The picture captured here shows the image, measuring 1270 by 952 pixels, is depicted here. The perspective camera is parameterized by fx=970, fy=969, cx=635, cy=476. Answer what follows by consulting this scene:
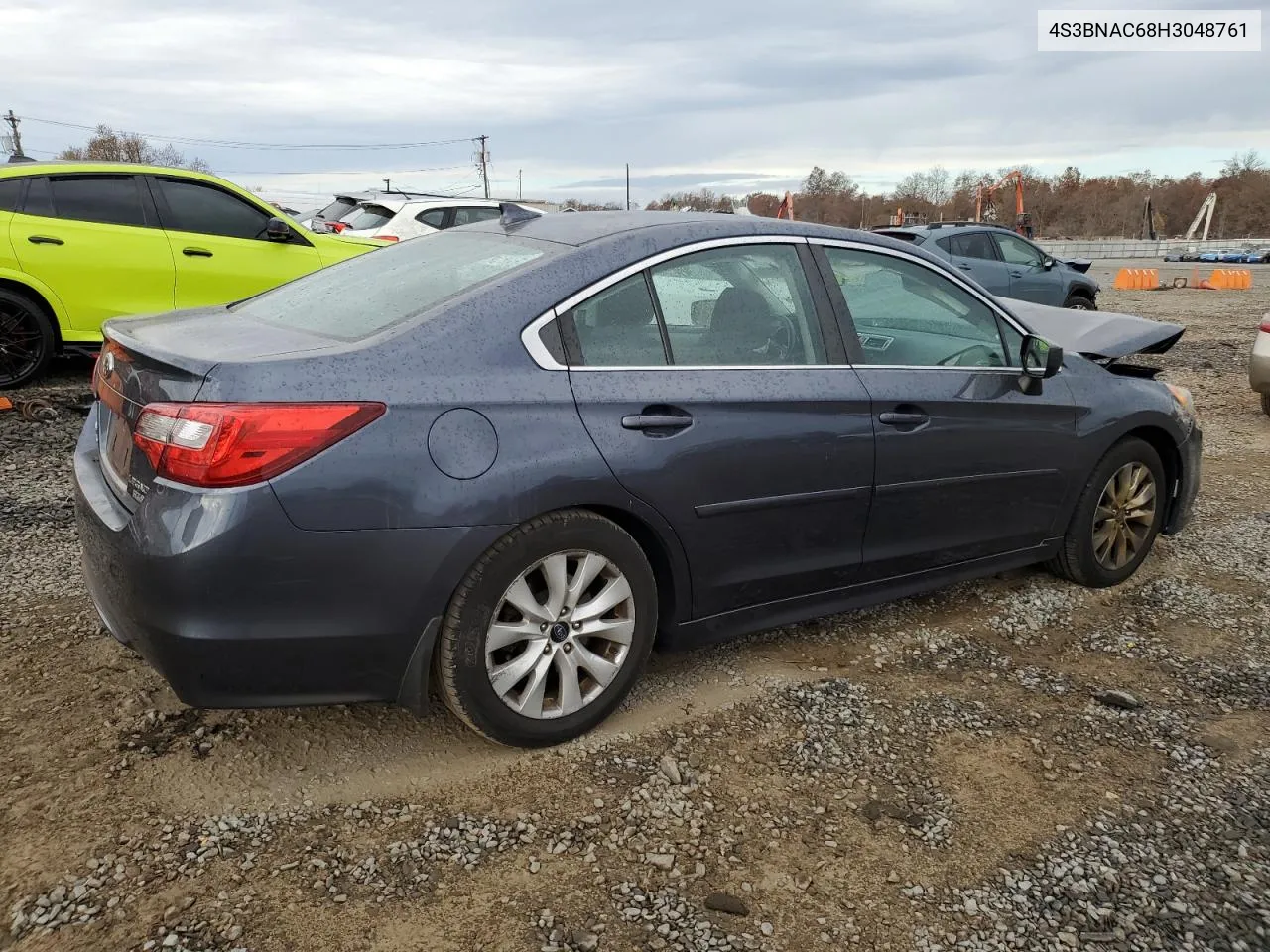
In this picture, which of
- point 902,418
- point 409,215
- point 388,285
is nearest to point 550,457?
point 388,285

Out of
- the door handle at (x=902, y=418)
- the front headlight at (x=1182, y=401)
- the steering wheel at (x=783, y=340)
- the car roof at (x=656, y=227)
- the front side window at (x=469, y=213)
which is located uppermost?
the front side window at (x=469, y=213)

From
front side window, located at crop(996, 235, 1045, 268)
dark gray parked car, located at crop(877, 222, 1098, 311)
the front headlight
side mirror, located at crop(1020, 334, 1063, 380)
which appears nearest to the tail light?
side mirror, located at crop(1020, 334, 1063, 380)

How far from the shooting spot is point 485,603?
8.78ft

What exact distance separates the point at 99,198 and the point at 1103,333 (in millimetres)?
6936

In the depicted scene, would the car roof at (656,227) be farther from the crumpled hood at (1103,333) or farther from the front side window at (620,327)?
the crumpled hood at (1103,333)

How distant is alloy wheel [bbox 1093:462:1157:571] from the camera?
434cm

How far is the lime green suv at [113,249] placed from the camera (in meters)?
6.89

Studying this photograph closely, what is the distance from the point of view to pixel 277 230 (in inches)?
303

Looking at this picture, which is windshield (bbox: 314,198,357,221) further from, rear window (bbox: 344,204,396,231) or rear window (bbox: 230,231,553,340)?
rear window (bbox: 230,231,553,340)

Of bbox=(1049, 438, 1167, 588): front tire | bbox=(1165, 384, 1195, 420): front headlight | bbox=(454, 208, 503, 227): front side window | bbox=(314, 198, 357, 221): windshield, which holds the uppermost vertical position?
bbox=(314, 198, 357, 221): windshield

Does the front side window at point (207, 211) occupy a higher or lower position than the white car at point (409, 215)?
lower

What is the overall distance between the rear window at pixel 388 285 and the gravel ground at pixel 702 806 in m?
1.28

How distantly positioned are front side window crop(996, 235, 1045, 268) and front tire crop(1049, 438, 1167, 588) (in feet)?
30.9

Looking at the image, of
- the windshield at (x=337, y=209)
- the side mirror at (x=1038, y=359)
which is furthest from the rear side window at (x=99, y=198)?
the side mirror at (x=1038, y=359)
